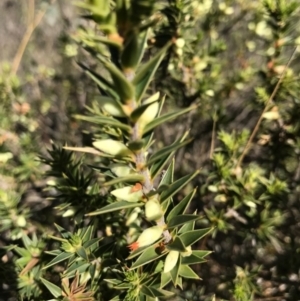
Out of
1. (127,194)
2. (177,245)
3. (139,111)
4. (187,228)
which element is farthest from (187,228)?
(139,111)

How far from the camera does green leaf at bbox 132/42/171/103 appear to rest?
0.55 meters

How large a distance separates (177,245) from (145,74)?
332mm

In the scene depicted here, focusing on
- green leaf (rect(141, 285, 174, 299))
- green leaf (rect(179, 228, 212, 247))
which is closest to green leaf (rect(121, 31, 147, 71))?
green leaf (rect(179, 228, 212, 247))

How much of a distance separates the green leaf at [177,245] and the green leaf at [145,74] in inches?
11.2

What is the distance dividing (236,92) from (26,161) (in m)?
1.00

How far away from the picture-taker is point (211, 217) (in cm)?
135

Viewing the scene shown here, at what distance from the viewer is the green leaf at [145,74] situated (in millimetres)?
554

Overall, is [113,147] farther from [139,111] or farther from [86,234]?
[86,234]

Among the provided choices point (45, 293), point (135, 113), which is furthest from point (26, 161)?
point (135, 113)

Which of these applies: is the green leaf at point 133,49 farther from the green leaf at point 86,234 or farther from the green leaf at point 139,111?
the green leaf at point 86,234

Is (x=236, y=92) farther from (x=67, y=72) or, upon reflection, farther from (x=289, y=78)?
(x=67, y=72)

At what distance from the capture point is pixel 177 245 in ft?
2.54

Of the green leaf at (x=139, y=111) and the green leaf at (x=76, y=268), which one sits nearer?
the green leaf at (x=139, y=111)

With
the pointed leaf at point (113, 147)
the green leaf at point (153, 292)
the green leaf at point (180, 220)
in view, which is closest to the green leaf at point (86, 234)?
the green leaf at point (153, 292)
